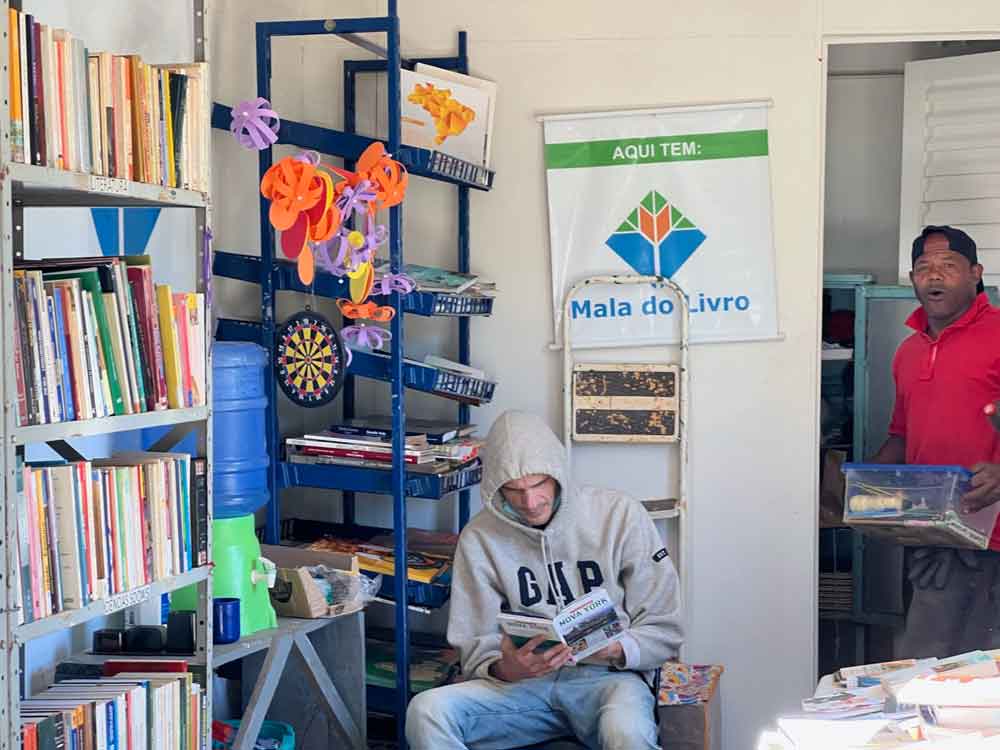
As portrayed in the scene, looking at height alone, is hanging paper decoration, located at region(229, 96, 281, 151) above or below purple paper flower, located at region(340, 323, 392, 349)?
above

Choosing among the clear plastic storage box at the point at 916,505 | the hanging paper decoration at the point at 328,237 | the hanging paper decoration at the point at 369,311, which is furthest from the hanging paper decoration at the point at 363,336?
the clear plastic storage box at the point at 916,505

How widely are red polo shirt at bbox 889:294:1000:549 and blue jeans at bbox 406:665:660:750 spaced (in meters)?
1.32

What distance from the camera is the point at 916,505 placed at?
393 centimetres

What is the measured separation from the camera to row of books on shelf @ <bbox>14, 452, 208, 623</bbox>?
2312 mm

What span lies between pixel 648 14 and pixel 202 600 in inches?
98.1

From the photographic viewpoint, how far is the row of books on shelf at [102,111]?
223cm

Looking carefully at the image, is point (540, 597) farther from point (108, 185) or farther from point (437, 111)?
point (108, 185)

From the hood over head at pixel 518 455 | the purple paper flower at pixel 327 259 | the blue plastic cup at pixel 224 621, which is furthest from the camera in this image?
the purple paper flower at pixel 327 259

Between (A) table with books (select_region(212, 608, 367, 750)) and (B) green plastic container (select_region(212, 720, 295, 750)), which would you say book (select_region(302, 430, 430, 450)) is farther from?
(B) green plastic container (select_region(212, 720, 295, 750))

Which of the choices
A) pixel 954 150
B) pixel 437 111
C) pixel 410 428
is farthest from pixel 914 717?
pixel 954 150

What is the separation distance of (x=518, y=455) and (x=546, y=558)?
0.31m

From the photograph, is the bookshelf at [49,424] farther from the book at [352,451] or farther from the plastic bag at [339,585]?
the book at [352,451]

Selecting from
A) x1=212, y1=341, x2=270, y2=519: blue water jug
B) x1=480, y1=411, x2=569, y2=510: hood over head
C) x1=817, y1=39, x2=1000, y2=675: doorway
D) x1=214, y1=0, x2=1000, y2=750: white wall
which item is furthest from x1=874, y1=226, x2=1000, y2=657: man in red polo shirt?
x1=212, y1=341, x2=270, y2=519: blue water jug

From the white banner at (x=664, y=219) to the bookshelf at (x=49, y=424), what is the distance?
1790 millimetres
